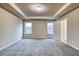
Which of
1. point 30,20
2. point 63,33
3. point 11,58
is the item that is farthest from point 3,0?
point 30,20

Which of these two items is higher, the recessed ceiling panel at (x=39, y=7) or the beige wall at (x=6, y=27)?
the recessed ceiling panel at (x=39, y=7)

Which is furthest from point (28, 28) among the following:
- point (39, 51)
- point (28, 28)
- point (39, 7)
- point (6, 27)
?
point (39, 51)

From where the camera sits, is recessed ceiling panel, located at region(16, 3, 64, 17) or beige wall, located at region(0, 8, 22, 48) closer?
recessed ceiling panel, located at region(16, 3, 64, 17)

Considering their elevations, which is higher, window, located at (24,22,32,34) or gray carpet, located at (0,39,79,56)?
window, located at (24,22,32,34)

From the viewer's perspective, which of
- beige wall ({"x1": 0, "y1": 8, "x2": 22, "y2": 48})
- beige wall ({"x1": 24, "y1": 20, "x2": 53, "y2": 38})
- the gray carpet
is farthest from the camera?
beige wall ({"x1": 24, "y1": 20, "x2": 53, "y2": 38})

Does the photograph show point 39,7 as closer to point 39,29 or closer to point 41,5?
point 41,5

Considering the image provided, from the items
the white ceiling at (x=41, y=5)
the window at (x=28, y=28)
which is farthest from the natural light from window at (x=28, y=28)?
the white ceiling at (x=41, y=5)

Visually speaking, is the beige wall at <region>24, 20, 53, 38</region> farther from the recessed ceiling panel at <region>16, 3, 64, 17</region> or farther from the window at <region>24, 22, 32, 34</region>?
the recessed ceiling panel at <region>16, 3, 64, 17</region>

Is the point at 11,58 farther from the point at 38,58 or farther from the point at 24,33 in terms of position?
the point at 24,33

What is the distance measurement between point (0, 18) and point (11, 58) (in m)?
4.34

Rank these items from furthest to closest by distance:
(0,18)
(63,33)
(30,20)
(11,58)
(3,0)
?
(30,20), (63,33), (0,18), (3,0), (11,58)

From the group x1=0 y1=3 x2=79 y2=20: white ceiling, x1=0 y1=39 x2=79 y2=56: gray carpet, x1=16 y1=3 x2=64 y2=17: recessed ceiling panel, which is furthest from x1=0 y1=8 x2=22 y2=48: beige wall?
Answer: x1=16 y1=3 x2=64 y2=17: recessed ceiling panel

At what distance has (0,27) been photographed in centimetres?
579

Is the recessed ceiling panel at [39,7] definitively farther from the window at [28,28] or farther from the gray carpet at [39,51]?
the window at [28,28]
